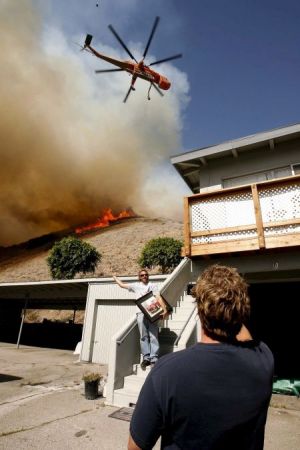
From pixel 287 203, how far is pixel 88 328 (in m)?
9.94

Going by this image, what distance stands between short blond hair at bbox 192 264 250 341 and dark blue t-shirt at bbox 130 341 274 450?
5.2 inches

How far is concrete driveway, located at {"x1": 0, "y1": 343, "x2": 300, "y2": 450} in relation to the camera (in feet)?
11.6

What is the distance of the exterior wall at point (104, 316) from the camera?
12242 mm

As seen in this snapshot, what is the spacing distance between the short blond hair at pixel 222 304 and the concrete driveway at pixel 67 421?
306 centimetres

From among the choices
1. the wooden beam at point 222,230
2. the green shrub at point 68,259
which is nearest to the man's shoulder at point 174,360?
the wooden beam at point 222,230

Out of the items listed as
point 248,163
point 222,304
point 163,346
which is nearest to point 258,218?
point 248,163

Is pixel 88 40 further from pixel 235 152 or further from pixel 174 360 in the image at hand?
pixel 174 360

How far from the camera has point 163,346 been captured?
20.7ft

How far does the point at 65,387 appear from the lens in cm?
665

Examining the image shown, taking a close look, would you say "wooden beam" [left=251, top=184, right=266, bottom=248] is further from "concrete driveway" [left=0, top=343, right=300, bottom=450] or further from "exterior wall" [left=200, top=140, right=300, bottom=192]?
"concrete driveway" [left=0, top=343, right=300, bottom=450]

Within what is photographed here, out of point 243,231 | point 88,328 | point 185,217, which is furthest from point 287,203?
point 88,328

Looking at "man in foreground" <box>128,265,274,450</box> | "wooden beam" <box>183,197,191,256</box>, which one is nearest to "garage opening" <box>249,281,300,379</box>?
"wooden beam" <box>183,197,191,256</box>

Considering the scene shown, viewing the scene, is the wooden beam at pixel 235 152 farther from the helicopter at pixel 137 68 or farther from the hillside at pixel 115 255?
the hillside at pixel 115 255

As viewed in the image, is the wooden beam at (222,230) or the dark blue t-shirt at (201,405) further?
the wooden beam at (222,230)
